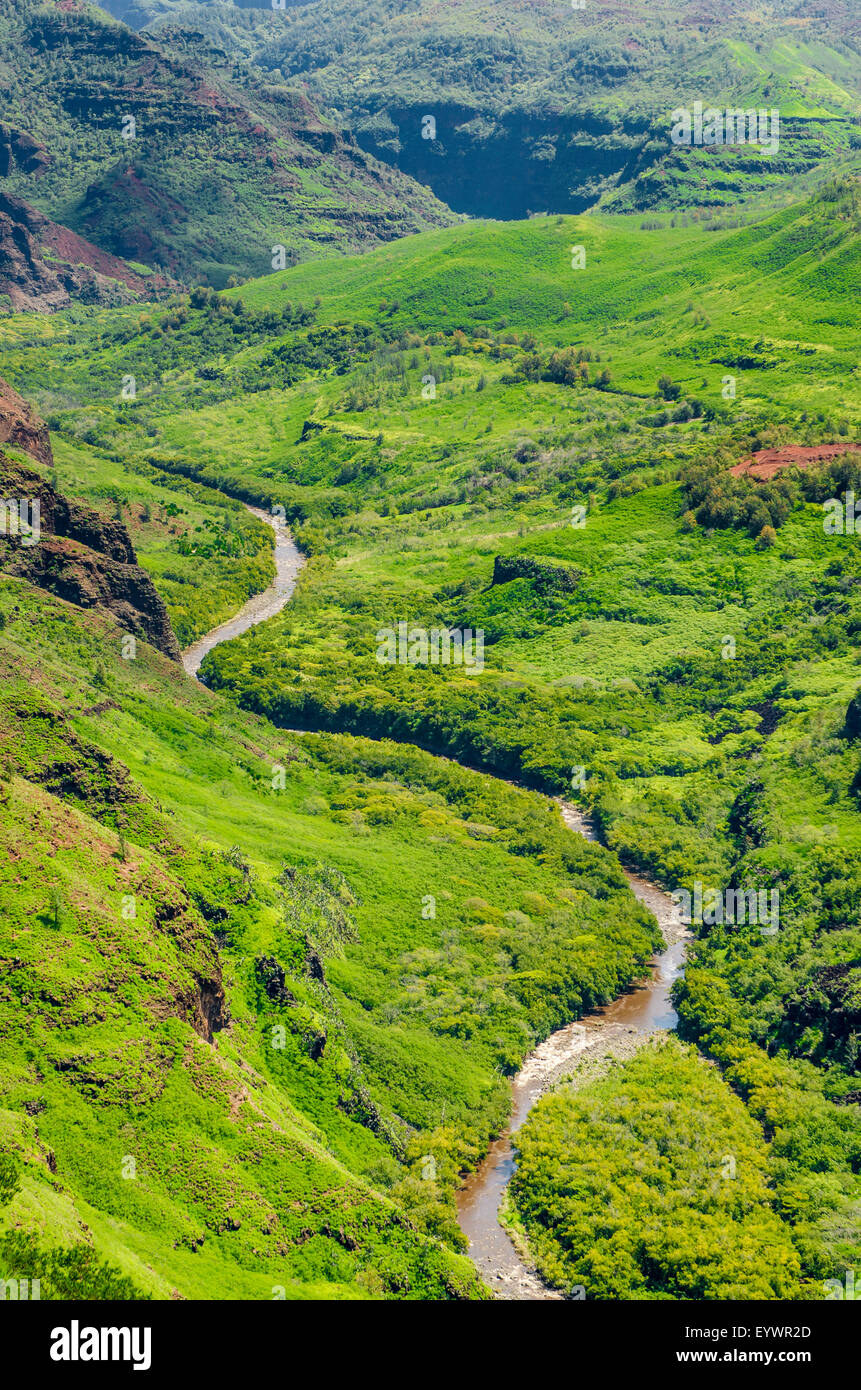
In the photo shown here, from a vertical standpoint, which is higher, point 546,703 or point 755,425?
point 755,425

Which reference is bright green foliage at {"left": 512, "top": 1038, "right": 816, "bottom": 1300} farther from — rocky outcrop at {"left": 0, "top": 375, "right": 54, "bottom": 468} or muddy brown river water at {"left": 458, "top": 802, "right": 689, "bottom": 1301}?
rocky outcrop at {"left": 0, "top": 375, "right": 54, "bottom": 468}

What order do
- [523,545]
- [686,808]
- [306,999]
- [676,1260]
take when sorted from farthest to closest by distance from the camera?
[523,545]
[686,808]
[306,999]
[676,1260]

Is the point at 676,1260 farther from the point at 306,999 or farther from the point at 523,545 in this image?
the point at 523,545

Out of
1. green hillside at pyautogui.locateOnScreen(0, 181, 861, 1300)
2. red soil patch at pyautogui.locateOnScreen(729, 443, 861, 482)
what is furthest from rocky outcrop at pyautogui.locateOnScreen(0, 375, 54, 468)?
red soil patch at pyautogui.locateOnScreen(729, 443, 861, 482)

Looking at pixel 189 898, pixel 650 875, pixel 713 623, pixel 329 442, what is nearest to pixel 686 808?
pixel 650 875

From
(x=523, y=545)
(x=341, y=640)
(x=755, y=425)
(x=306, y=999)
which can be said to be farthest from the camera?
(x=755, y=425)

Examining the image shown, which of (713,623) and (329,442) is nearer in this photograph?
(713,623)
